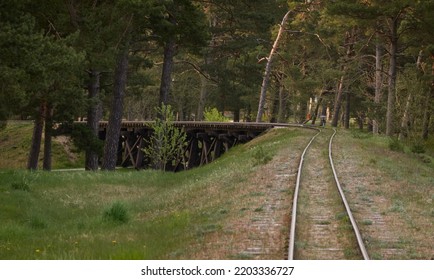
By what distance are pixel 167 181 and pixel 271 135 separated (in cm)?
1272

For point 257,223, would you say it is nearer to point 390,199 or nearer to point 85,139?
point 390,199

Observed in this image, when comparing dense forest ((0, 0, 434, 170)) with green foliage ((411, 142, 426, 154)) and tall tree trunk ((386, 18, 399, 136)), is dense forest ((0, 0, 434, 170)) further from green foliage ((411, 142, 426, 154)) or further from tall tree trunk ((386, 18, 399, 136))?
green foliage ((411, 142, 426, 154))

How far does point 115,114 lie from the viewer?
27.9 metres

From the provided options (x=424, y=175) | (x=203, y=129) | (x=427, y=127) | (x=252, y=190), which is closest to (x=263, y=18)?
(x=203, y=129)

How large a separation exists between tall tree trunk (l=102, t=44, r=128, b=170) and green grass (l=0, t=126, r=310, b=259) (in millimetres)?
3919

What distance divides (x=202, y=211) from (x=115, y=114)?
14851 millimetres

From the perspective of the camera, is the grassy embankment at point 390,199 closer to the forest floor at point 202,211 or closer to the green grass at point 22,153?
the forest floor at point 202,211

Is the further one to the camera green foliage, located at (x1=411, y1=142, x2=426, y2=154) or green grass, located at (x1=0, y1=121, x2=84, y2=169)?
green grass, located at (x1=0, y1=121, x2=84, y2=169)

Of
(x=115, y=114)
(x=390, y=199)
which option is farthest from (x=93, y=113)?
(x=390, y=199)

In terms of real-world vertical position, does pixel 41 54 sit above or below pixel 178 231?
above

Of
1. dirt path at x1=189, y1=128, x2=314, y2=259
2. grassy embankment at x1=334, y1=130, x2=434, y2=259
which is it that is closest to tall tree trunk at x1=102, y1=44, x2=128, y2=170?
grassy embankment at x1=334, y1=130, x2=434, y2=259

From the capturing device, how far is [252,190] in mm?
16000

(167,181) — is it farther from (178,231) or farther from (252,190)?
(178,231)

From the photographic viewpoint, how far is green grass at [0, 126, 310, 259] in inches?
413
